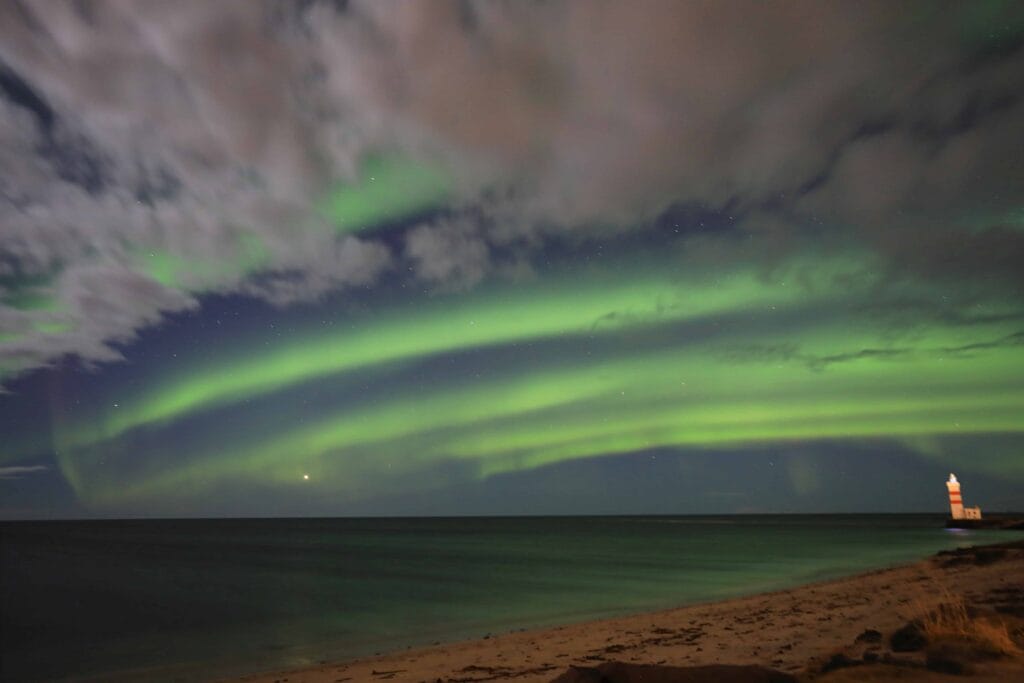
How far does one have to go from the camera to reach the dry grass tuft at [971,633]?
29.6 feet

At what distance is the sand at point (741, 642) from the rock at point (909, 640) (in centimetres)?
25

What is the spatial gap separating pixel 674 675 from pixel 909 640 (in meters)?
5.40

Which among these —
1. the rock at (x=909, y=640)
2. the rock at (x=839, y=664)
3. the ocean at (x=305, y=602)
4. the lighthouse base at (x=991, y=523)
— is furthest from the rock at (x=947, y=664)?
the lighthouse base at (x=991, y=523)

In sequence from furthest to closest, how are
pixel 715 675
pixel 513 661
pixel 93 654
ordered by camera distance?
pixel 93 654, pixel 513 661, pixel 715 675

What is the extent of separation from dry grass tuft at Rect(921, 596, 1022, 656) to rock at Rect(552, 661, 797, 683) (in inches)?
129

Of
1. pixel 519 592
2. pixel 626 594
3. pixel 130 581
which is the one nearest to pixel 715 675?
pixel 626 594

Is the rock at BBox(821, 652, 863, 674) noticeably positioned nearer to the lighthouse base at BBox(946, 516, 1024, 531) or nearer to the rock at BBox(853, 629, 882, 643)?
the rock at BBox(853, 629, 882, 643)

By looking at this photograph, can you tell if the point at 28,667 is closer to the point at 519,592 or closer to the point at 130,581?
the point at 519,592

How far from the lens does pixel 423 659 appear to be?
1762 cm

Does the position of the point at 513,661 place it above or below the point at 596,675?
below

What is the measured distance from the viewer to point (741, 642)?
1478 centimetres

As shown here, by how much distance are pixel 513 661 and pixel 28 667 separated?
17.5m

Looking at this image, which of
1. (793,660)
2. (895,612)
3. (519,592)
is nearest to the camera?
(793,660)

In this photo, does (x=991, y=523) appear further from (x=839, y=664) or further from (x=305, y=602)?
(x=839, y=664)
